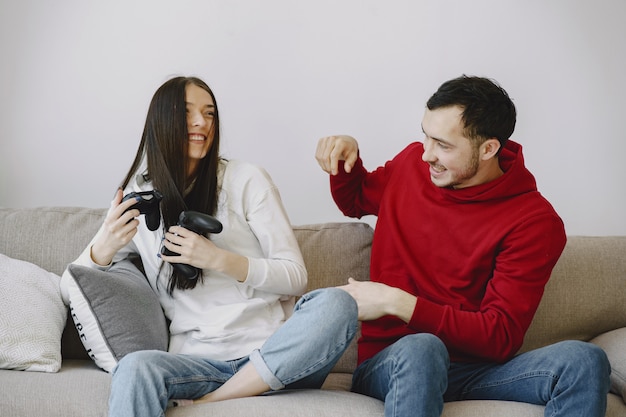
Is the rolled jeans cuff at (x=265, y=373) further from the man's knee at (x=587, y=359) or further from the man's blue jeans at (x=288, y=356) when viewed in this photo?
the man's knee at (x=587, y=359)

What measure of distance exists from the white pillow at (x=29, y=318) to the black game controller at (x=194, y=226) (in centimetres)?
33

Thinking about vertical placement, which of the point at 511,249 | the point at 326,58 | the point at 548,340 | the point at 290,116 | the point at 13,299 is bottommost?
the point at 548,340

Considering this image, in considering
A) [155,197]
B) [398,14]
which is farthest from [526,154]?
[155,197]

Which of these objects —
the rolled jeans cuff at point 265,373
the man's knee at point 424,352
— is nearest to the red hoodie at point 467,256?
the man's knee at point 424,352

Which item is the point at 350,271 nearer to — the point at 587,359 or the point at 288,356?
the point at 288,356

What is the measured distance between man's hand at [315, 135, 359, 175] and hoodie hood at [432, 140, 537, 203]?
0.26 meters

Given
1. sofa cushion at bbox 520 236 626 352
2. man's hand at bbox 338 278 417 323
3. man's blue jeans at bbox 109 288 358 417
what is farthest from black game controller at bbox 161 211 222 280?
sofa cushion at bbox 520 236 626 352

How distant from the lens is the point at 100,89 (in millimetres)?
2703

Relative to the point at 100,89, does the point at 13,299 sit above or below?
below

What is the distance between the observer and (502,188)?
2.06 metres

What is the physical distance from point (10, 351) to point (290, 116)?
123 centimetres

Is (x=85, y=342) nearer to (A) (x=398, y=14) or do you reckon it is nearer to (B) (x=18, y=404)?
(B) (x=18, y=404)

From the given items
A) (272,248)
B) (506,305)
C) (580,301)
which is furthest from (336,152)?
(580,301)

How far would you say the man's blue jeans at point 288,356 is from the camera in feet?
5.77
